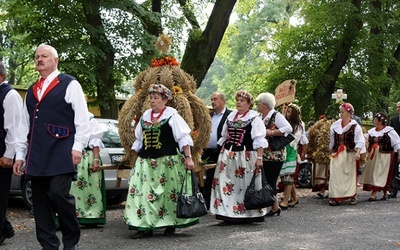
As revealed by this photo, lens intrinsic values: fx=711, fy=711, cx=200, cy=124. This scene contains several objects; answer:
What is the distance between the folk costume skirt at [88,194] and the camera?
362 inches

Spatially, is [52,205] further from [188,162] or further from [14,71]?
[14,71]

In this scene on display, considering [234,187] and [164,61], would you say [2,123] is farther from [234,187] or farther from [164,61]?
[234,187]

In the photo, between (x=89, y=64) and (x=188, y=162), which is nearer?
(x=188, y=162)

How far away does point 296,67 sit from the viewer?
23406mm

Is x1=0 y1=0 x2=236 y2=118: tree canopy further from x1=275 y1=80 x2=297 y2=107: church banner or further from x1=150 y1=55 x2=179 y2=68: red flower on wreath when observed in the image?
x1=150 y1=55 x2=179 y2=68: red flower on wreath

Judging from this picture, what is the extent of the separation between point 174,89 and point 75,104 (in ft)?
10.6

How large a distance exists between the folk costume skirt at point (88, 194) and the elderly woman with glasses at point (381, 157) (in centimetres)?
665

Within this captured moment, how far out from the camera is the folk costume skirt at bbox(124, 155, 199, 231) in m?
8.35

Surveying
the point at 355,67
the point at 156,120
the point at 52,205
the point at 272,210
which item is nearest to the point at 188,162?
the point at 156,120

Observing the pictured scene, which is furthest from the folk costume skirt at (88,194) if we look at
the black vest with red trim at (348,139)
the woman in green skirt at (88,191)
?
the black vest with red trim at (348,139)

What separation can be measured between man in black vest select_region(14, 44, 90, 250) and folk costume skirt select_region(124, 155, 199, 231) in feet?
6.81

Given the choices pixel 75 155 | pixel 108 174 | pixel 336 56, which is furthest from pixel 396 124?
pixel 75 155

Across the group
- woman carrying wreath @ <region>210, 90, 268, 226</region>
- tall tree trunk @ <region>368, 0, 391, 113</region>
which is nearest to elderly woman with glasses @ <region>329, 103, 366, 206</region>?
woman carrying wreath @ <region>210, 90, 268, 226</region>

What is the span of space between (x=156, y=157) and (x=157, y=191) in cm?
40
